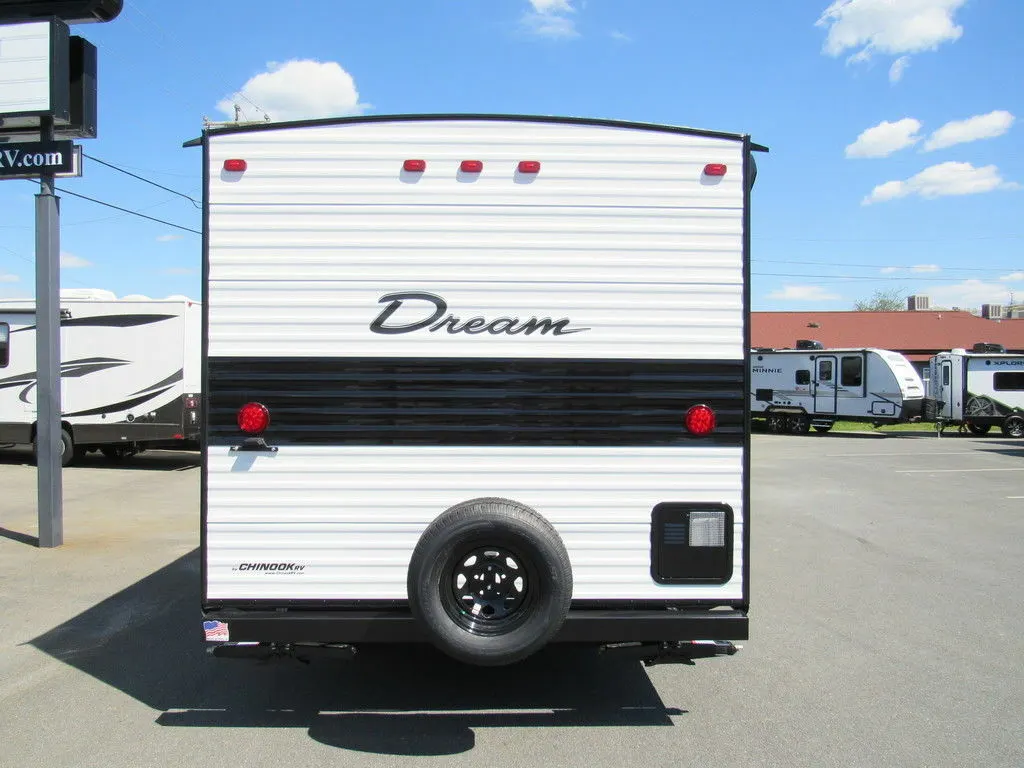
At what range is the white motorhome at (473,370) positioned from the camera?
4.19 metres

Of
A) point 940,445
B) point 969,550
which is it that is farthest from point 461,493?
point 940,445

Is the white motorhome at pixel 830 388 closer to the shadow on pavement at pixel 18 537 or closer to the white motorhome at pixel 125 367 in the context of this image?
the white motorhome at pixel 125 367

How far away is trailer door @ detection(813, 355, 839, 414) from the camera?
26266mm

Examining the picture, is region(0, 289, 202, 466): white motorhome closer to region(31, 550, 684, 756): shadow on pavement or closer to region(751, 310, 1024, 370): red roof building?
region(31, 550, 684, 756): shadow on pavement

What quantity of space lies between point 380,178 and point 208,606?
2.36 meters

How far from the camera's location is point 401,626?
413 cm

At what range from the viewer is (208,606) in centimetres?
419

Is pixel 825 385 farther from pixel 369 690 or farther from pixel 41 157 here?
pixel 369 690

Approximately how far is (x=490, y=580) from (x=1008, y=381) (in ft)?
89.4

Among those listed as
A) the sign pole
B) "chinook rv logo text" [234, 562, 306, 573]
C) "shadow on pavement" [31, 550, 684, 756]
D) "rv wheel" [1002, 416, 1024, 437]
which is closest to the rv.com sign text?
the sign pole

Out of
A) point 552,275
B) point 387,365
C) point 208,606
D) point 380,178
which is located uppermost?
point 380,178

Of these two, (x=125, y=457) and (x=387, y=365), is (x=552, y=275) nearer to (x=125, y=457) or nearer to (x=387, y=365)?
(x=387, y=365)

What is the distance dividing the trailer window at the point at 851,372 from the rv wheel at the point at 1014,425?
531 cm

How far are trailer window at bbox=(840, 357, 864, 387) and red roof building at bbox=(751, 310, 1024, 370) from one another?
15.9 metres
